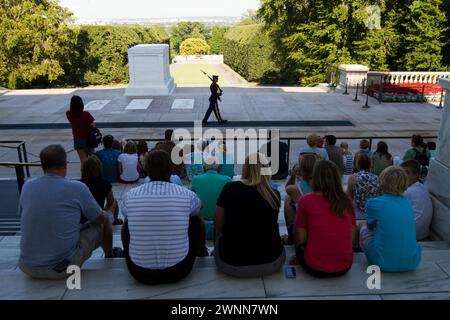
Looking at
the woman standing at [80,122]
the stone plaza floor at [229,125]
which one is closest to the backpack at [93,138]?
the woman standing at [80,122]

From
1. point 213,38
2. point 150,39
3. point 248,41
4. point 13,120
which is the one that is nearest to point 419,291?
point 13,120

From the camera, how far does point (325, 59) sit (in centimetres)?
2584

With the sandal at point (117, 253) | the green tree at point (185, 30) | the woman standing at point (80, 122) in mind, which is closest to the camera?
the sandal at point (117, 253)

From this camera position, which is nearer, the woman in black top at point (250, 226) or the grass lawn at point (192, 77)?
the woman in black top at point (250, 226)

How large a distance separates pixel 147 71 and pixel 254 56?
21845 mm

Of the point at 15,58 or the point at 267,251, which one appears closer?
the point at 267,251

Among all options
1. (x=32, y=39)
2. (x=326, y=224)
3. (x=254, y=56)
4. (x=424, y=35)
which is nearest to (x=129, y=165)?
(x=326, y=224)

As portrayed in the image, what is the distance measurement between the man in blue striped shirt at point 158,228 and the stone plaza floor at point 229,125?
129mm

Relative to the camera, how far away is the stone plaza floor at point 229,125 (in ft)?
10.2

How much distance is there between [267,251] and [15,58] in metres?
25.6

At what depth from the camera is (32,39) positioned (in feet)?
80.1

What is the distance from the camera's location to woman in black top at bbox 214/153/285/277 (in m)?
3.18

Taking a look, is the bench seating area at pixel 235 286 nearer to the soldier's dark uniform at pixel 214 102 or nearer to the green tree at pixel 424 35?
the soldier's dark uniform at pixel 214 102
